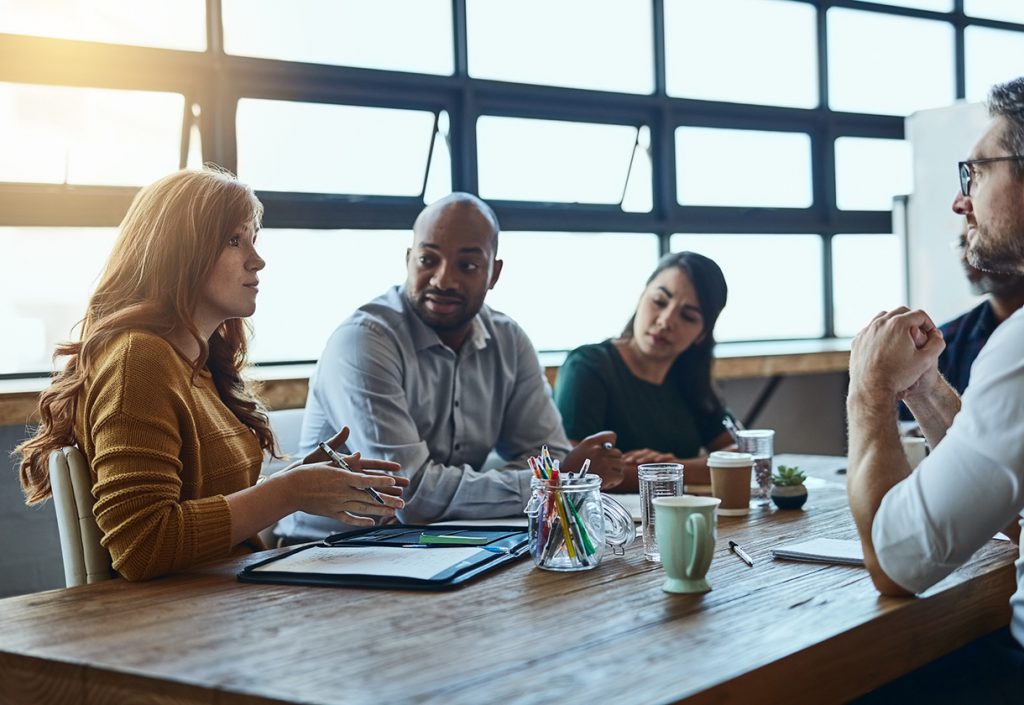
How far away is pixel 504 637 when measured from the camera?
4.19 feet

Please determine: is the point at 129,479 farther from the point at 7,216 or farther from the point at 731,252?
the point at 731,252

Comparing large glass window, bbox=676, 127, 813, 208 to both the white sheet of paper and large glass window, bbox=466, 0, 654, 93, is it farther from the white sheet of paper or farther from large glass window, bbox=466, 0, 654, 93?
the white sheet of paper

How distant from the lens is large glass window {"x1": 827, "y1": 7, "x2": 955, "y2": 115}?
5641 mm

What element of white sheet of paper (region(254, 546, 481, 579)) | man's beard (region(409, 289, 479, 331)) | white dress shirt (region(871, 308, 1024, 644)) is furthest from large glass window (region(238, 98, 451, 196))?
white dress shirt (region(871, 308, 1024, 644))

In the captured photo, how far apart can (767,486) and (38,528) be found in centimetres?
216

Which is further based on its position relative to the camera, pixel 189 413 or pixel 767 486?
pixel 767 486

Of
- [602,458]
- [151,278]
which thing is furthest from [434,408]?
[151,278]

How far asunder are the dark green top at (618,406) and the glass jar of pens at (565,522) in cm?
149

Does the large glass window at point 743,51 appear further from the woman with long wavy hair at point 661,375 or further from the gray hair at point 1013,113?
the gray hair at point 1013,113

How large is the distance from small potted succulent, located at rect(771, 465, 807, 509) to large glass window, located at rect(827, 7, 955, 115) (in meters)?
3.82

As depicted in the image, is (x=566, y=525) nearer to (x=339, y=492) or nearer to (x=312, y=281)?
(x=339, y=492)

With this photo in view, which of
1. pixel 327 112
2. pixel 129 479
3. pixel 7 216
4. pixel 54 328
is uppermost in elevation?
pixel 327 112

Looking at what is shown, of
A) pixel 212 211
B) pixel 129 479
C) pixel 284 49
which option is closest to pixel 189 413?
pixel 129 479

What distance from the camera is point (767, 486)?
7.44 ft
